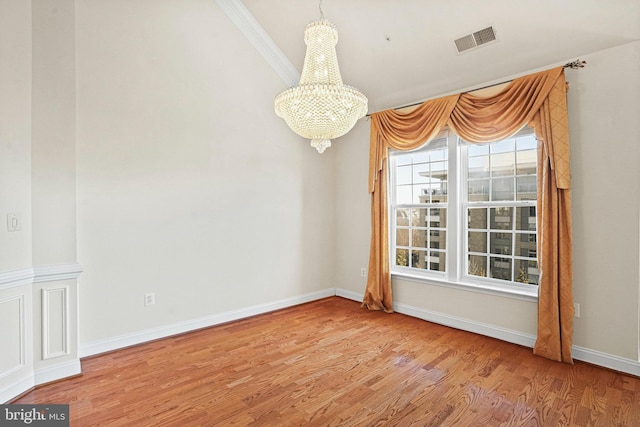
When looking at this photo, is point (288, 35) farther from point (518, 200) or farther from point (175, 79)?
point (518, 200)

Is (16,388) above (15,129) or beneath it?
beneath

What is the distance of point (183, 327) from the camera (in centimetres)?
343

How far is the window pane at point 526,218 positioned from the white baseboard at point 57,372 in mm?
4113

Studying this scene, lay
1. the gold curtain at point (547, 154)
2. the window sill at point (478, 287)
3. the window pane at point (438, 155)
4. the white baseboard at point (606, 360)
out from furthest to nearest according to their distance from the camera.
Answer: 1. the window pane at point (438, 155)
2. the window sill at point (478, 287)
3. the gold curtain at point (547, 154)
4. the white baseboard at point (606, 360)

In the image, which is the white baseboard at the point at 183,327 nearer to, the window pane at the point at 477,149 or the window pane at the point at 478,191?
the window pane at the point at 478,191

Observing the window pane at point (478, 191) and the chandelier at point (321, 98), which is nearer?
the chandelier at point (321, 98)

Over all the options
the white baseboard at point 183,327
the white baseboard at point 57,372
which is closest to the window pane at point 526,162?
the white baseboard at point 183,327

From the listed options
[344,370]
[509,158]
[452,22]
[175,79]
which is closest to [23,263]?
[175,79]

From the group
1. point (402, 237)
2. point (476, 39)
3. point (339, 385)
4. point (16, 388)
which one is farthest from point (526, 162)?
point (16, 388)

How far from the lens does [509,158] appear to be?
3.33 meters

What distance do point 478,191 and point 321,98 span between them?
7.39 ft

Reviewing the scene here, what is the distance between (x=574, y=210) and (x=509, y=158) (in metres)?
0.77

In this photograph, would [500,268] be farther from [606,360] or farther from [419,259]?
[606,360]

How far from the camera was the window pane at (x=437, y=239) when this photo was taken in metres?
3.84
